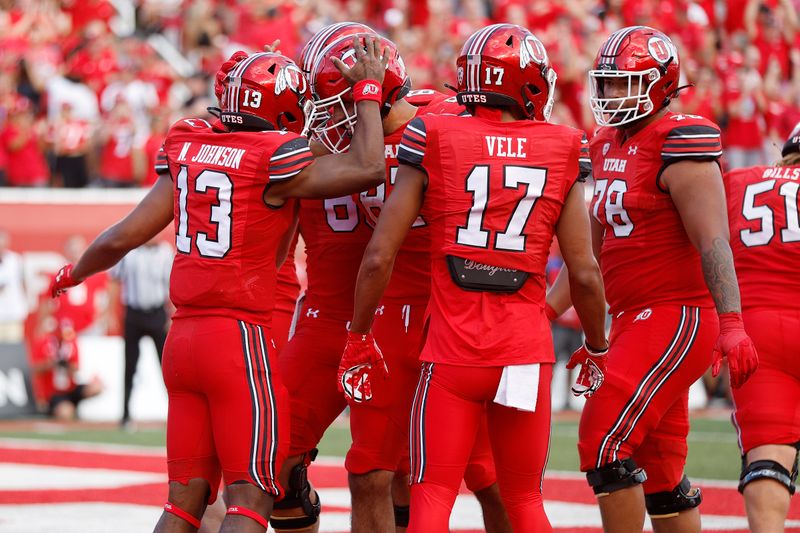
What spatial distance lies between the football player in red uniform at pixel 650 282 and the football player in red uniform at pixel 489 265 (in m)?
0.64

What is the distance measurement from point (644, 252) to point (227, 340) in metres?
1.75

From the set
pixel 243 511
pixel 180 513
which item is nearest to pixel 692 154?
pixel 243 511

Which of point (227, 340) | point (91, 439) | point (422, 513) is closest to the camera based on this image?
point (422, 513)

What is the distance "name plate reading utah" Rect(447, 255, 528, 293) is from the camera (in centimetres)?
440

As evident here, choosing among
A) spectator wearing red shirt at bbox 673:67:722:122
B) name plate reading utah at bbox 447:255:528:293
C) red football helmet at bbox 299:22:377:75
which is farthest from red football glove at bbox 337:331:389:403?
spectator wearing red shirt at bbox 673:67:722:122

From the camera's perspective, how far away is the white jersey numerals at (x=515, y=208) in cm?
438

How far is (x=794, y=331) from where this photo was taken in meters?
5.35

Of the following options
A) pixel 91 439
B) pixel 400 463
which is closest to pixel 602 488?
pixel 400 463

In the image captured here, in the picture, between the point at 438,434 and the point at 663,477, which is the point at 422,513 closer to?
the point at 438,434

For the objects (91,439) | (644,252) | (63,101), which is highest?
(644,252)

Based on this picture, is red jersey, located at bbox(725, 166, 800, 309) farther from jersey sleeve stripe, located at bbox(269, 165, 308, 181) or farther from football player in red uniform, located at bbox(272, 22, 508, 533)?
jersey sleeve stripe, located at bbox(269, 165, 308, 181)

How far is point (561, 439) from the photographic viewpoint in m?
11.3

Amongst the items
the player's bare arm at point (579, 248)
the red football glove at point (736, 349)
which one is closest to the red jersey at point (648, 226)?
the red football glove at point (736, 349)

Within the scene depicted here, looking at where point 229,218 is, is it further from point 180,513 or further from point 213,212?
point 180,513
